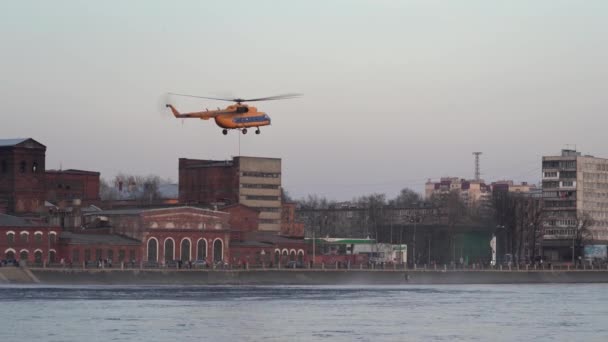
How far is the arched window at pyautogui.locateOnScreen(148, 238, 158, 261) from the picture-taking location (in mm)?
174450

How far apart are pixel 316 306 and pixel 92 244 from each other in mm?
61652

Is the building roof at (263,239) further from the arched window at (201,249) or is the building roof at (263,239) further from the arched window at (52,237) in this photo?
the arched window at (52,237)

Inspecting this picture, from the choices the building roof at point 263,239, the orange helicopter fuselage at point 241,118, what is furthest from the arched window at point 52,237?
the orange helicopter fuselage at point 241,118

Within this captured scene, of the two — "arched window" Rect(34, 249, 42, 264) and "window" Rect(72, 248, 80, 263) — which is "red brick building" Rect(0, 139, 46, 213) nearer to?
"window" Rect(72, 248, 80, 263)

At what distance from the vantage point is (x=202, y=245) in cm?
18138

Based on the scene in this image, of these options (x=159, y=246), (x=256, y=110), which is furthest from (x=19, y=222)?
(x=256, y=110)

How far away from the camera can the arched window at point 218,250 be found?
183m

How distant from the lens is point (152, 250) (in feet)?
573

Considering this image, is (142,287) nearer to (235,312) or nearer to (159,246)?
(159,246)

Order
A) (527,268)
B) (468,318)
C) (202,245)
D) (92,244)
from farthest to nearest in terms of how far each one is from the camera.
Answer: (527,268) < (202,245) < (92,244) < (468,318)

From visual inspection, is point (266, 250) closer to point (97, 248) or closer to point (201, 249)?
point (201, 249)

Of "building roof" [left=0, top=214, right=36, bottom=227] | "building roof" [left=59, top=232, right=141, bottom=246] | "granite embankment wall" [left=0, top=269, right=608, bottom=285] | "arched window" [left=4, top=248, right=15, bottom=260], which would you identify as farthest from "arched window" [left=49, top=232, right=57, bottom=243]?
"granite embankment wall" [left=0, top=269, right=608, bottom=285]

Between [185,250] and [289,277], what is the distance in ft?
52.9

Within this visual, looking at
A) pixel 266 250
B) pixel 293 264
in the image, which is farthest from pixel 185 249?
pixel 266 250
